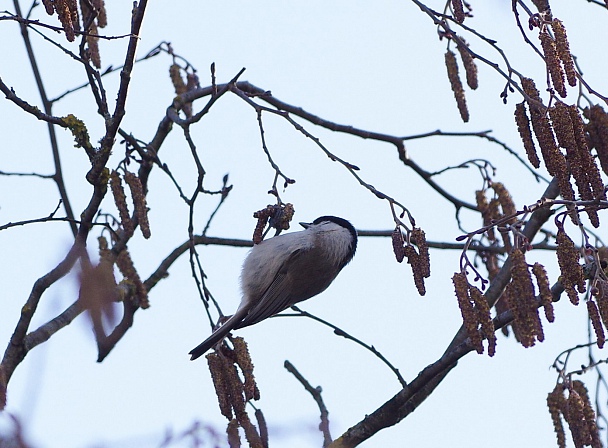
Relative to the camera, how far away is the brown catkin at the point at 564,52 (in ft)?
8.85

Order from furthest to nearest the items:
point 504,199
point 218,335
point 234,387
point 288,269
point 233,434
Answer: point 288,269, point 504,199, point 218,335, point 234,387, point 233,434

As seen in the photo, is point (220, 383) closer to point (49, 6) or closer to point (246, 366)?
point (246, 366)

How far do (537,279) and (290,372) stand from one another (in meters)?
1.79

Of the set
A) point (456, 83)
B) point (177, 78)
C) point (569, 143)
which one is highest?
point (177, 78)

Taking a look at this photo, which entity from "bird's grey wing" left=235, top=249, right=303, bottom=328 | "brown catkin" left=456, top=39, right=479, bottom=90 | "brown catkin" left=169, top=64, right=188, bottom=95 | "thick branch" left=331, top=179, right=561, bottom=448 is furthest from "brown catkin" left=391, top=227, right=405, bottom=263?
"brown catkin" left=169, top=64, right=188, bottom=95

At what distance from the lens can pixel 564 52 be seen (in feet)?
8.93

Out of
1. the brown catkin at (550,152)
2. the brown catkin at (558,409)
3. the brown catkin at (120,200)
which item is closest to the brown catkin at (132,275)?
the brown catkin at (120,200)

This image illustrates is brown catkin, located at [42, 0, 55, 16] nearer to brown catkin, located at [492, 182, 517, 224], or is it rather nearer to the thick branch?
the thick branch

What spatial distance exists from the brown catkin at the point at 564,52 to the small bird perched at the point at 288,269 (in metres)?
2.12

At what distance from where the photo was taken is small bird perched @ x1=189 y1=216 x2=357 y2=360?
176 inches

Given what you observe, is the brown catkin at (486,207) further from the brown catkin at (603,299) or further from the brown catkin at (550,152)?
the brown catkin at (603,299)

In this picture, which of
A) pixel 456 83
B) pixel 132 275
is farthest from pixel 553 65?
pixel 132 275

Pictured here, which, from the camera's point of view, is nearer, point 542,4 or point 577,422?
point 577,422

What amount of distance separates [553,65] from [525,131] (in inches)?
9.7
